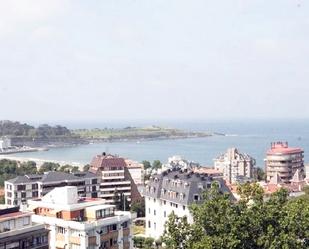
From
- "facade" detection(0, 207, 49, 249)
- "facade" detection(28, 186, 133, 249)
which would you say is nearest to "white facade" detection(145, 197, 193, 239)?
"facade" detection(28, 186, 133, 249)

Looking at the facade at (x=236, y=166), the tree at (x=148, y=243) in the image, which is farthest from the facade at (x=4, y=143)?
the tree at (x=148, y=243)

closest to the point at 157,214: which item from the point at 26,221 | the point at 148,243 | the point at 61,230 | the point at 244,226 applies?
the point at 148,243

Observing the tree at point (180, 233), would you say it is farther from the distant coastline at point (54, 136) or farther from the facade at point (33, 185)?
the distant coastline at point (54, 136)

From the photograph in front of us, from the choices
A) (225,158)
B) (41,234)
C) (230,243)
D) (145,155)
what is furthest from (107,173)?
(145,155)

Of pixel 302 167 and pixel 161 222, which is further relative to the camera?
pixel 302 167

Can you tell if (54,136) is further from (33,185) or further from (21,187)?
(33,185)

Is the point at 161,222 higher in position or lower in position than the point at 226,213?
lower

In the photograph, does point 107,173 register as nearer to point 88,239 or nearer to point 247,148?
point 88,239

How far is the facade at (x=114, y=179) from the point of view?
3675cm

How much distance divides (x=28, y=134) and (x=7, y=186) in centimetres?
8636

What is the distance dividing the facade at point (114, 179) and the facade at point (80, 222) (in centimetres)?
1687

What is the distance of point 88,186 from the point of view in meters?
34.3

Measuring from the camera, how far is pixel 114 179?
122 ft

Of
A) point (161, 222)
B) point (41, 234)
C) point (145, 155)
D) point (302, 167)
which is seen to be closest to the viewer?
point (41, 234)
